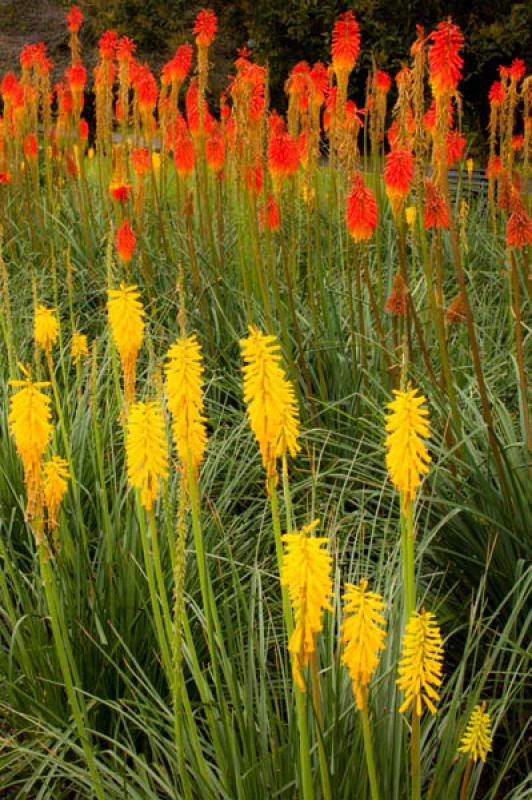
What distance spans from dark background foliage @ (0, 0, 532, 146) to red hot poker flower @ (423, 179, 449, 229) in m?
5.54

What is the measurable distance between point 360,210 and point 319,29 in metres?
9.25

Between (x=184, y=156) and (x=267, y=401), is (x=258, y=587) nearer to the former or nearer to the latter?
(x=267, y=401)

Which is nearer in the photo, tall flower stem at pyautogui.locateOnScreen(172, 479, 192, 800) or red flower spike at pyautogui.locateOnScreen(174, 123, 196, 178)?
tall flower stem at pyautogui.locateOnScreen(172, 479, 192, 800)

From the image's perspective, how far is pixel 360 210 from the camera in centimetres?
277

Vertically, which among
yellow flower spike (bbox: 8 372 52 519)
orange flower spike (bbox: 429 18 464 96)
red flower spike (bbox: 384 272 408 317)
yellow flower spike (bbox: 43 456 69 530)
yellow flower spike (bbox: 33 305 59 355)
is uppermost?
orange flower spike (bbox: 429 18 464 96)

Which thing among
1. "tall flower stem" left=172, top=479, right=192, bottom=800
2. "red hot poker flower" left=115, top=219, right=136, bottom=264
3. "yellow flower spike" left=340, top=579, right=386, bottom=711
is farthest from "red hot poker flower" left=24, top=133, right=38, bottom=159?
"yellow flower spike" left=340, top=579, right=386, bottom=711

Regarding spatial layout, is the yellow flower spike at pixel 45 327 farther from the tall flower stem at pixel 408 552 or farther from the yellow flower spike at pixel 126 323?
the tall flower stem at pixel 408 552

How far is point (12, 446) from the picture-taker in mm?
3158

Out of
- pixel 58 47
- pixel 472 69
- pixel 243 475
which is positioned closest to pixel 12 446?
pixel 243 475

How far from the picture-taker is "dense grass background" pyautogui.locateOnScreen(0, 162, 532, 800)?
1854 millimetres

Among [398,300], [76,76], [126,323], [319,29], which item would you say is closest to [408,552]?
[126,323]

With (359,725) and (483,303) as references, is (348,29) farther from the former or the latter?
(359,725)

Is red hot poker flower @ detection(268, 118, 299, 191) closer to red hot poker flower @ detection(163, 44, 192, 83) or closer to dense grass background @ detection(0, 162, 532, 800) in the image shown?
dense grass background @ detection(0, 162, 532, 800)

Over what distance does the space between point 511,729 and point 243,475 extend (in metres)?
1.12
